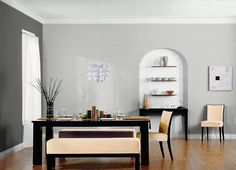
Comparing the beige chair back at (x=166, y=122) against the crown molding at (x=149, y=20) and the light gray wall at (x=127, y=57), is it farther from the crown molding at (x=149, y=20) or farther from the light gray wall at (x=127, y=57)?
the crown molding at (x=149, y=20)

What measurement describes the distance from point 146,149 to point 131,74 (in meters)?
3.54

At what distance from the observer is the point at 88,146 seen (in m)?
5.88

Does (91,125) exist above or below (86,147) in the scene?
above

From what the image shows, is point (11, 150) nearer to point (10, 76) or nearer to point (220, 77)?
point (10, 76)

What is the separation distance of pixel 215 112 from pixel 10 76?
455 cm

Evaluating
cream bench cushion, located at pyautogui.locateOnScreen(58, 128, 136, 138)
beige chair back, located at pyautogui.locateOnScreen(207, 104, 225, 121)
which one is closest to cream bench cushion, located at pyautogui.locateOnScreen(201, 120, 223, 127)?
beige chair back, located at pyautogui.locateOnScreen(207, 104, 225, 121)

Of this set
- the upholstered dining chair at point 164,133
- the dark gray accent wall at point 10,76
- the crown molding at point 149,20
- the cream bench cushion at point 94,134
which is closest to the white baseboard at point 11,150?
the dark gray accent wall at point 10,76

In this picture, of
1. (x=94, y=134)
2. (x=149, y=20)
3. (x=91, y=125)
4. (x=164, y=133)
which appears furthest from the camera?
(x=149, y=20)

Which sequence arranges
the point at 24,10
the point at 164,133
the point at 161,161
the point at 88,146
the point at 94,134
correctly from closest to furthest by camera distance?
the point at 88,146 → the point at 161,161 → the point at 94,134 → the point at 164,133 → the point at 24,10

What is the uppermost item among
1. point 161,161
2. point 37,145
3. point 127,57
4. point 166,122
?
point 127,57

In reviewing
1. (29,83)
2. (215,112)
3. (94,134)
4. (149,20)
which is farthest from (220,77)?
(29,83)

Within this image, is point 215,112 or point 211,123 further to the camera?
point 215,112

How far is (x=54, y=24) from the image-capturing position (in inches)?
384

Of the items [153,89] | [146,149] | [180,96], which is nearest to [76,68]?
[153,89]
